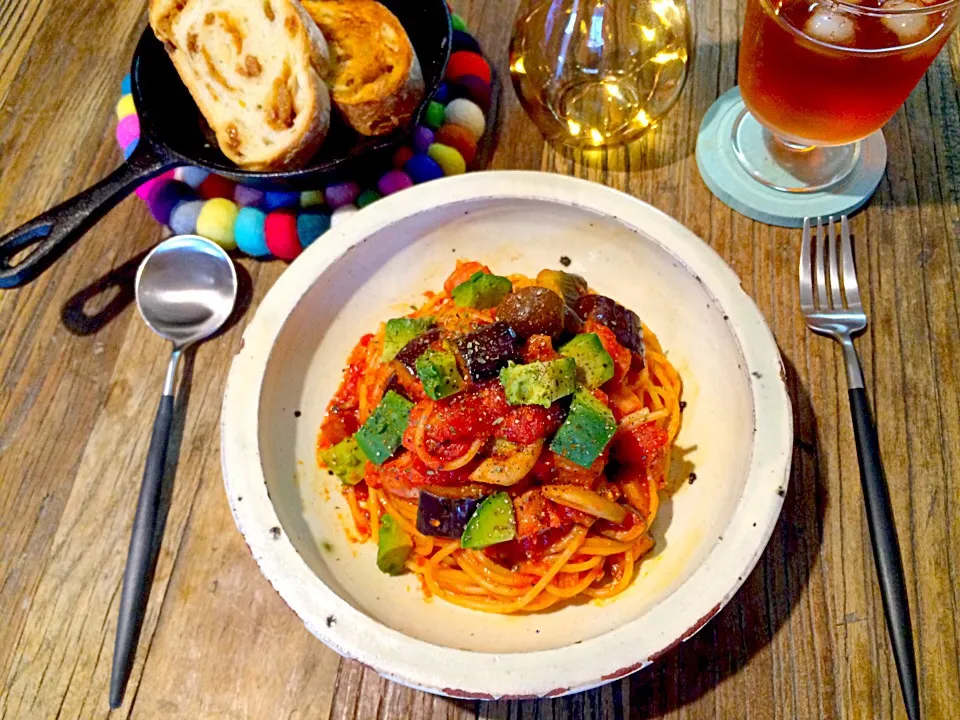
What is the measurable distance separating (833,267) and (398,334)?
1.45m

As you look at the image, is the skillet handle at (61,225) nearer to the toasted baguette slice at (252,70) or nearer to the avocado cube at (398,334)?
the toasted baguette slice at (252,70)

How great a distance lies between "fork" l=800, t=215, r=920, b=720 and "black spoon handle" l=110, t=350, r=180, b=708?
2.04 meters

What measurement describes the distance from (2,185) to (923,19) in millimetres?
3207

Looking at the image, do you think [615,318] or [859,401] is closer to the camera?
[615,318]

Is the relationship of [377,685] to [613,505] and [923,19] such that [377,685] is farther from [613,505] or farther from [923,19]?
[923,19]

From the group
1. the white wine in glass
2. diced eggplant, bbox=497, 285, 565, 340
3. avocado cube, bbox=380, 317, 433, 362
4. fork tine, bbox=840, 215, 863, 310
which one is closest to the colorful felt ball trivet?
the white wine in glass

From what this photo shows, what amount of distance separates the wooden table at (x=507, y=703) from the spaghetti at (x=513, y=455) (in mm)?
373

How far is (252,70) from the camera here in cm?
242

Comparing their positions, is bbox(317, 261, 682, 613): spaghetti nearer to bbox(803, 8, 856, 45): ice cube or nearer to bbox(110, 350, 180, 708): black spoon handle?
bbox(110, 350, 180, 708): black spoon handle

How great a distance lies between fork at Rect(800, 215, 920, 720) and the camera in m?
1.77

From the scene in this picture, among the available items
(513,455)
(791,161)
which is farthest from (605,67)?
(513,455)

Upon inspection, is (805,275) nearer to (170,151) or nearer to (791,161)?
(791,161)

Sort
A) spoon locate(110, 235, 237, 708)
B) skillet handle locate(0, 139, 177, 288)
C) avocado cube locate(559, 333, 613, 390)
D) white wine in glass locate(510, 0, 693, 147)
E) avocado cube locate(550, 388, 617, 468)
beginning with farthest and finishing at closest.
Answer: white wine in glass locate(510, 0, 693, 147) → spoon locate(110, 235, 237, 708) → skillet handle locate(0, 139, 177, 288) → avocado cube locate(559, 333, 613, 390) → avocado cube locate(550, 388, 617, 468)

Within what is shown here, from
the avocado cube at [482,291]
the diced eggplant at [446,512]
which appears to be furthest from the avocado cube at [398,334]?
the diced eggplant at [446,512]
